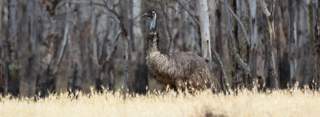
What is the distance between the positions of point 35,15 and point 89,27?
6.87ft

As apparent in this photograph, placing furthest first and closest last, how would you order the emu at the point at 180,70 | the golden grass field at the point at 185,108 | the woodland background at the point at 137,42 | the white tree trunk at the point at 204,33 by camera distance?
the woodland background at the point at 137,42
the white tree trunk at the point at 204,33
the emu at the point at 180,70
the golden grass field at the point at 185,108

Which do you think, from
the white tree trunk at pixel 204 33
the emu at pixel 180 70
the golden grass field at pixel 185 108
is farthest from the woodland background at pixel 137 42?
the golden grass field at pixel 185 108

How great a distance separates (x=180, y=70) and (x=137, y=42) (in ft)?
19.1

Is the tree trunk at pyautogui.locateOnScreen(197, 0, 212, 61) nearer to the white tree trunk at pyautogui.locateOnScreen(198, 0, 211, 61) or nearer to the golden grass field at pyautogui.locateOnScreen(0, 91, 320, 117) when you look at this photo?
the white tree trunk at pyautogui.locateOnScreen(198, 0, 211, 61)

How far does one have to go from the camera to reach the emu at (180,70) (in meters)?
14.9

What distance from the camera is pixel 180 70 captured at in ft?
49.0

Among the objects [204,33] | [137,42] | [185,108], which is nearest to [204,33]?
[204,33]

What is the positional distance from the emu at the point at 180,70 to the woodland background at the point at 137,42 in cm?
420

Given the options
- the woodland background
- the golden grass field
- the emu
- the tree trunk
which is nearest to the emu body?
the emu

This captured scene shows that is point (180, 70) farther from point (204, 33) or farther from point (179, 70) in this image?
point (204, 33)

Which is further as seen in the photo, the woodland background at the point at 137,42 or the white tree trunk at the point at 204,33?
the woodland background at the point at 137,42

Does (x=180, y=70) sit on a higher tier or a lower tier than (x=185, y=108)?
higher

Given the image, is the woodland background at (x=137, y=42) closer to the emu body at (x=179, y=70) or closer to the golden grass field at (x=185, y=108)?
the emu body at (x=179, y=70)

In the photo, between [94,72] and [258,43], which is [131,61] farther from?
[94,72]
